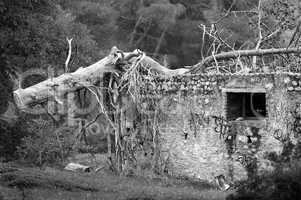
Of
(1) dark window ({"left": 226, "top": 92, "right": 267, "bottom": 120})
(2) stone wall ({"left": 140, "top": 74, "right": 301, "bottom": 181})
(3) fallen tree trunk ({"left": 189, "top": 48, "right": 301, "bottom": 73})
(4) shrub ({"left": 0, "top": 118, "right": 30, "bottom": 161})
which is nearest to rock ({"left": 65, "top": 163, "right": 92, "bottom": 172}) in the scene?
(2) stone wall ({"left": 140, "top": 74, "right": 301, "bottom": 181})

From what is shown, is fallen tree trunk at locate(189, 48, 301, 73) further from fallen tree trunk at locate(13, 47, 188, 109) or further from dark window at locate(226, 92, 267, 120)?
dark window at locate(226, 92, 267, 120)

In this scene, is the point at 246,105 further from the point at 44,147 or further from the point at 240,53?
the point at 44,147

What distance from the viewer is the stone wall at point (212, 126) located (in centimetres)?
1210

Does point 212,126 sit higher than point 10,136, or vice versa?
point 212,126

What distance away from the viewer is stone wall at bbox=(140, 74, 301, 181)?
12102 mm

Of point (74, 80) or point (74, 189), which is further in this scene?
point (74, 80)

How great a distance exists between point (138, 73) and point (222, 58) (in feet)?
8.90

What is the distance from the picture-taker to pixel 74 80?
14.6m

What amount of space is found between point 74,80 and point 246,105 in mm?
4889

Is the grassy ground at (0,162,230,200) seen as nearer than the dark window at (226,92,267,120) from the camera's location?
Yes

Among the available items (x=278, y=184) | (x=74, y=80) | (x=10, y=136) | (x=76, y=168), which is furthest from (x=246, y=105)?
(x=10, y=136)

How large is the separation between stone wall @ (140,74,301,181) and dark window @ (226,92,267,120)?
0.38 metres

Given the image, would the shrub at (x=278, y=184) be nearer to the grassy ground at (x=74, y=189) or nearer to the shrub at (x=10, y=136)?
the grassy ground at (x=74, y=189)

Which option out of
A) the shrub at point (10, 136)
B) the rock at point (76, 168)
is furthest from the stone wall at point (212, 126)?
the shrub at point (10, 136)
